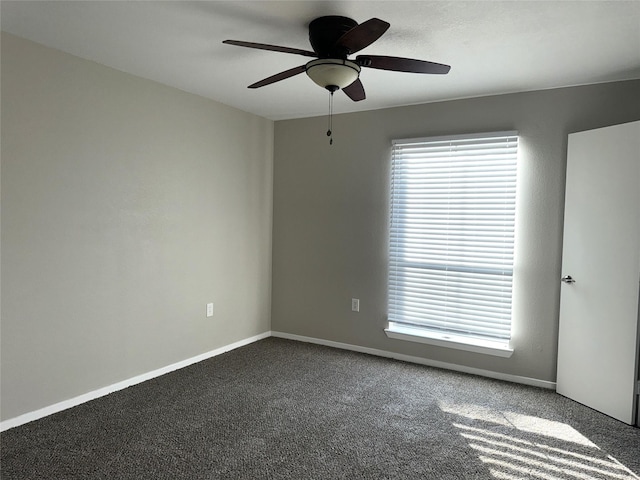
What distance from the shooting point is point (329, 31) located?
2.31 meters

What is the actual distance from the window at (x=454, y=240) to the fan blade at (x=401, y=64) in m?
1.49

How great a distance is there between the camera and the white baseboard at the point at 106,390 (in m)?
2.68

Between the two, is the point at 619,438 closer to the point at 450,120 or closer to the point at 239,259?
the point at 450,120

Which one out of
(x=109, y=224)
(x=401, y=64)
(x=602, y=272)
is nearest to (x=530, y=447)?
(x=602, y=272)

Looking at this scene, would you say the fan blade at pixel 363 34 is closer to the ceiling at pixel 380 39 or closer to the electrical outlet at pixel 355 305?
the ceiling at pixel 380 39

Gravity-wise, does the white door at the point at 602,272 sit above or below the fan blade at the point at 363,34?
below

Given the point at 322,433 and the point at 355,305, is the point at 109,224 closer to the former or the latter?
the point at 322,433

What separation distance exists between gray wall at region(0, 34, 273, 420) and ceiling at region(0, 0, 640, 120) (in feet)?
0.97

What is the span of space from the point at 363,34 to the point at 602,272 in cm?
236

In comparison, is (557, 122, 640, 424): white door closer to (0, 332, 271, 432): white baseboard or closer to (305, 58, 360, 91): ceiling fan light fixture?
(305, 58, 360, 91): ceiling fan light fixture

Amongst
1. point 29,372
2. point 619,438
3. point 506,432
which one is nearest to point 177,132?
point 29,372

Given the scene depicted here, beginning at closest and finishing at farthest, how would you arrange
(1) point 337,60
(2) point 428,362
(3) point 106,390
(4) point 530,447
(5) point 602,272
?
1. (1) point 337,60
2. (4) point 530,447
3. (5) point 602,272
4. (3) point 106,390
5. (2) point 428,362

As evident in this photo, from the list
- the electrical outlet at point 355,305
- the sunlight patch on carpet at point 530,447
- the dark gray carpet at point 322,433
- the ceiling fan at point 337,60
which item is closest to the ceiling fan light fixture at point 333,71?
the ceiling fan at point 337,60

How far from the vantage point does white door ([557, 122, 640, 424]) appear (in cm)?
286
